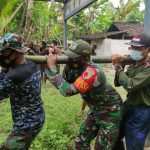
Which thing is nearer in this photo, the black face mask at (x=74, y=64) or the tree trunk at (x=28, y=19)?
the black face mask at (x=74, y=64)

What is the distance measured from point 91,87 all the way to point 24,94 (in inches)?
27.9

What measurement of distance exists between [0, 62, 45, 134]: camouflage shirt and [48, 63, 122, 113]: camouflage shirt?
21cm

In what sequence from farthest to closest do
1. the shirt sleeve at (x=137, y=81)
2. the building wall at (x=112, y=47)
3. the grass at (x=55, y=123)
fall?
the building wall at (x=112, y=47) < the grass at (x=55, y=123) < the shirt sleeve at (x=137, y=81)

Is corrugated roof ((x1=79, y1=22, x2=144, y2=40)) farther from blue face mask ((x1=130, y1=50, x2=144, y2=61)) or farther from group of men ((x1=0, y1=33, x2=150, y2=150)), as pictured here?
blue face mask ((x1=130, y1=50, x2=144, y2=61))

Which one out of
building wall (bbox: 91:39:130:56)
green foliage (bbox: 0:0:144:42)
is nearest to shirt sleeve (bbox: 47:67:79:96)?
green foliage (bbox: 0:0:144:42)

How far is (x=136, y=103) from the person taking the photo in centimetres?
383

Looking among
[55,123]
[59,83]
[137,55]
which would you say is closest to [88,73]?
[59,83]

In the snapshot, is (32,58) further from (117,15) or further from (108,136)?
(117,15)

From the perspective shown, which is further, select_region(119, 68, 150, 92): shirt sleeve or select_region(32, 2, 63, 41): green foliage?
select_region(32, 2, 63, 41): green foliage

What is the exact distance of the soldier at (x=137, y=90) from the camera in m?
3.65

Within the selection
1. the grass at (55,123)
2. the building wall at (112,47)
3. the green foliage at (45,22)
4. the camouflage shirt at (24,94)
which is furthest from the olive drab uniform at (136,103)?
the building wall at (112,47)

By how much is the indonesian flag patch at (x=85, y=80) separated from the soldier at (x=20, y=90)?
0.43 metres

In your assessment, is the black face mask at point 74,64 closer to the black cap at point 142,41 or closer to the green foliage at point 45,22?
the black cap at point 142,41

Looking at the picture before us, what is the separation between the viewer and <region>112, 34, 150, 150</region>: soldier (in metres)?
3.65
